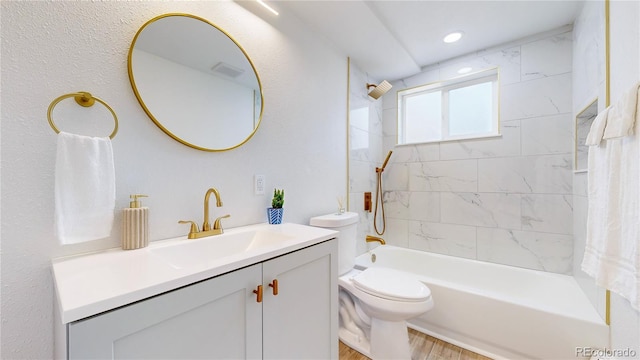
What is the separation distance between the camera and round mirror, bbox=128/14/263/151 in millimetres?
1031

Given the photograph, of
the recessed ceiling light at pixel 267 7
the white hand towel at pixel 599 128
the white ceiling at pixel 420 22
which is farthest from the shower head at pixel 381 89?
the white hand towel at pixel 599 128

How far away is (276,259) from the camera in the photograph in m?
0.93

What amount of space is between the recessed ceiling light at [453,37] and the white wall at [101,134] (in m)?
1.37

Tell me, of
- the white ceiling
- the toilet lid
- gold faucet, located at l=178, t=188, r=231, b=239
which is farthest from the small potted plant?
the white ceiling

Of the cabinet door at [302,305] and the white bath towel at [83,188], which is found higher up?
the white bath towel at [83,188]

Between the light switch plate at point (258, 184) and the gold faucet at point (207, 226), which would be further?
the light switch plate at point (258, 184)

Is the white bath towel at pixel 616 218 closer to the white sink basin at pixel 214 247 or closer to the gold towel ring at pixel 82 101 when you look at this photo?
the white sink basin at pixel 214 247

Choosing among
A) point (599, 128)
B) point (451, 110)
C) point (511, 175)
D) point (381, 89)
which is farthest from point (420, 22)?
point (511, 175)

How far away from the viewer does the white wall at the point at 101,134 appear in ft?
2.45

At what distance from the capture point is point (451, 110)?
8.11ft

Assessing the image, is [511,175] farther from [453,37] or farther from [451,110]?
[453,37]

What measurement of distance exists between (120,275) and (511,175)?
2.66 meters

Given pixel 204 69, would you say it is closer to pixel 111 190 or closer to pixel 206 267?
pixel 111 190

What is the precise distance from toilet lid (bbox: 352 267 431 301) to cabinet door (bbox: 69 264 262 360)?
86 centimetres
